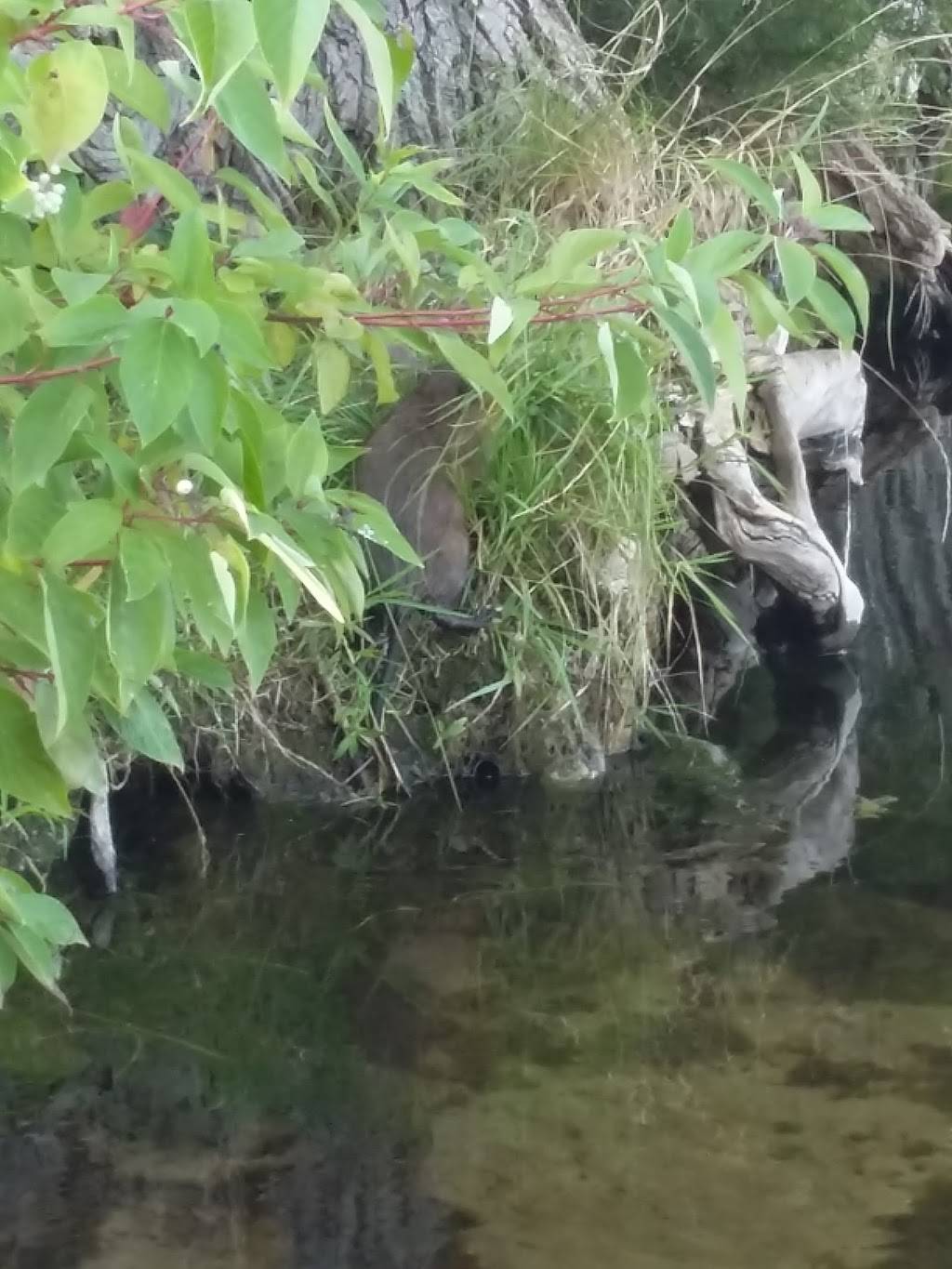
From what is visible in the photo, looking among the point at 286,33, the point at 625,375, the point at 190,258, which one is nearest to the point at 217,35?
the point at 286,33

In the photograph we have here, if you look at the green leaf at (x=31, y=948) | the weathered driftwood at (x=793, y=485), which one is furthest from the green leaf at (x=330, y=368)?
the weathered driftwood at (x=793, y=485)

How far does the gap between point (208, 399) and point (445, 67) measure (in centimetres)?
215

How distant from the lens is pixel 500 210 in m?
2.39

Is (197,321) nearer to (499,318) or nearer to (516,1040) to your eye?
(499,318)

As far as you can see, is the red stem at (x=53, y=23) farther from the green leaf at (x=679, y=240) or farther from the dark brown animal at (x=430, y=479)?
the dark brown animal at (x=430, y=479)

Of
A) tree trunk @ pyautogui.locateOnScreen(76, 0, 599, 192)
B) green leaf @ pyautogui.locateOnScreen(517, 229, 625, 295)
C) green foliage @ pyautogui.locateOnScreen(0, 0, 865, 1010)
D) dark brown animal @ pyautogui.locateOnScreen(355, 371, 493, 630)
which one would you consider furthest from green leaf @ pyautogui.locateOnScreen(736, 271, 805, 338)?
tree trunk @ pyautogui.locateOnScreen(76, 0, 599, 192)

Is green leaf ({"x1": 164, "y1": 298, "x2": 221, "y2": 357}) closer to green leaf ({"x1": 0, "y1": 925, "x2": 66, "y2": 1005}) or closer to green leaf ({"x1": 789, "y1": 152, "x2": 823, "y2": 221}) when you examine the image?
green leaf ({"x1": 0, "y1": 925, "x2": 66, "y2": 1005})

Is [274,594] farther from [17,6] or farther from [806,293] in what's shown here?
[17,6]

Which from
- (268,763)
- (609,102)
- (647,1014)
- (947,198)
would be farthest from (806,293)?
(947,198)

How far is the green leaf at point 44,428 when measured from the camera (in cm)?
65

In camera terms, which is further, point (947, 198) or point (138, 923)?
point (947, 198)

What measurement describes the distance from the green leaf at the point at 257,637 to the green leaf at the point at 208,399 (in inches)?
7.3

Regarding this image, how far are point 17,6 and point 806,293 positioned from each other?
503 mm

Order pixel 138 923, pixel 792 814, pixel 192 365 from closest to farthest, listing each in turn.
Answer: pixel 192 365 → pixel 138 923 → pixel 792 814
